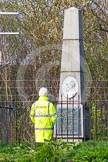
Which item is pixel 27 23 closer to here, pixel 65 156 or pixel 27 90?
pixel 27 90

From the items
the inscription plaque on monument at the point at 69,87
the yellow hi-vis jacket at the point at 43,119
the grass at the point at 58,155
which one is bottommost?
the grass at the point at 58,155

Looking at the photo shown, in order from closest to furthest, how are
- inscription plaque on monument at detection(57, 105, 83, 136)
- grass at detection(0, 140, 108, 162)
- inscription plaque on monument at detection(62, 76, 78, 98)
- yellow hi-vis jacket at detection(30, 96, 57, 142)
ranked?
grass at detection(0, 140, 108, 162) → yellow hi-vis jacket at detection(30, 96, 57, 142) → inscription plaque on monument at detection(57, 105, 83, 136) → inscription plaque on monument at detection(62, 76, 78, 98)

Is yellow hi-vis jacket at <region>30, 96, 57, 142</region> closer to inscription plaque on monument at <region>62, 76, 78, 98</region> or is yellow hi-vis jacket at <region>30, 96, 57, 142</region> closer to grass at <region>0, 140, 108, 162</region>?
inscription plaque on monument at <region>62, 76, 78, 98</region>

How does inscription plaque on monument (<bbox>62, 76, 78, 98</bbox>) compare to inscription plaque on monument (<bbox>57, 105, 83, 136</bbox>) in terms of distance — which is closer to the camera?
inscription plaque on monument (<bbox>57, 105, 83, 136</bbox>)

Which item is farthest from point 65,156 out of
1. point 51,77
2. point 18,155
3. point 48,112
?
point 51,77

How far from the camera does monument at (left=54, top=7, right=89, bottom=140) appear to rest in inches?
707

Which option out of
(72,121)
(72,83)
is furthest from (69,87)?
(72,121)

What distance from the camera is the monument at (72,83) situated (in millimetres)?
17953

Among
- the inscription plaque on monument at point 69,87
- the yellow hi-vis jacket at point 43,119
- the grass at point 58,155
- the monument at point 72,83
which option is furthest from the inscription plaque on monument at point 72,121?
the grass at point 58,155

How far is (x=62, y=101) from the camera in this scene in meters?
17.9

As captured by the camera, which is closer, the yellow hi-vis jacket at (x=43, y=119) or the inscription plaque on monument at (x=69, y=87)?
the yellow hi-vis jacket at (x=43, y=119)

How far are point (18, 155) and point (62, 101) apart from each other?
6.40 metres

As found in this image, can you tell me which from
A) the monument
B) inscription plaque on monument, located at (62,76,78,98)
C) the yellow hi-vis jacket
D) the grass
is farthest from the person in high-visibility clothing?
the grass

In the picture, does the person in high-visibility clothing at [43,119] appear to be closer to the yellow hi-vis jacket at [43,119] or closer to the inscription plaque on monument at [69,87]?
the yellow hi-vis jacket at [43,119]
